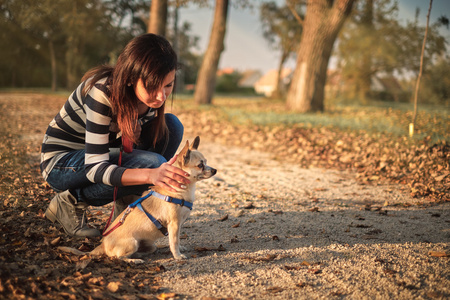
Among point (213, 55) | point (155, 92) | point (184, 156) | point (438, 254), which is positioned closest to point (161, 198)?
point (184, 156)

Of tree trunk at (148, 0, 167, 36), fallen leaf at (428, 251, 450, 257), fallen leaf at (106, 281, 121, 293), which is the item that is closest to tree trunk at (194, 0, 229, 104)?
tree trunk at (148, 0, 167, 36)

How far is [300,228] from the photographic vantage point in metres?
3.77

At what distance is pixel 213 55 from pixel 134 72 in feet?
41.4

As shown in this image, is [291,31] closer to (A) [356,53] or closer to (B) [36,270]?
(A) [356,53]

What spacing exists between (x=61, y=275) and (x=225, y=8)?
1386 cm

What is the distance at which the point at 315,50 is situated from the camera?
38.8 ft

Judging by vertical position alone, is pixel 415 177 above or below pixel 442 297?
above

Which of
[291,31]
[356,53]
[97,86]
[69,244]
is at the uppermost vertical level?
[291,31]

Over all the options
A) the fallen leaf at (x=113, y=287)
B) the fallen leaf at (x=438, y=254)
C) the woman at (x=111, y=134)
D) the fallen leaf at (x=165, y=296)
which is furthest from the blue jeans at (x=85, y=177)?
the fallen leaf at (x=438, y=254)

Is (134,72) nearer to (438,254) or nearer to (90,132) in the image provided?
(90,132)

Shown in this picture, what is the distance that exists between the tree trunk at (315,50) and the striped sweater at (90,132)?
9.69 m

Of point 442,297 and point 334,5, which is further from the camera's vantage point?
point 334,5

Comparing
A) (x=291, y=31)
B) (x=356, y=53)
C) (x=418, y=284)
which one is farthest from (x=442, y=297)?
(x=291, y=31)

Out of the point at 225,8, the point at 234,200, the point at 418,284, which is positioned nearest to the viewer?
the point at 418,284
